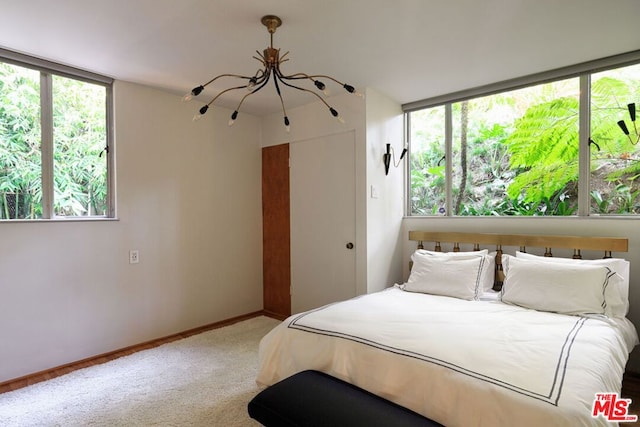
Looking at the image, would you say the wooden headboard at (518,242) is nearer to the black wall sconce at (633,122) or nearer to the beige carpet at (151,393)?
the black wall sconce at (633,122)

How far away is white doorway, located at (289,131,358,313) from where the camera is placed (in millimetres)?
3287

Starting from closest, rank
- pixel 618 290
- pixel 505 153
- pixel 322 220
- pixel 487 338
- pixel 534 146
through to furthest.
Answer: pixel 487 338 → pixel 618 290 → pixel 534 146 → pixel 505 153 → pixel 322 220

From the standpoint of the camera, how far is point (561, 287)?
2.26 metres

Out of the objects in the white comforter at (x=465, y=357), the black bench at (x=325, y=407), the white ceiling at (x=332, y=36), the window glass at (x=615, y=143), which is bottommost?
the black bench at (x=325, y=407)

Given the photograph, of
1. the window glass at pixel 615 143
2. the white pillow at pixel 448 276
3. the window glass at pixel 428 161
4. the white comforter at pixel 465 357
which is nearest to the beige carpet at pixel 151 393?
the white comforter at pixel 465 357

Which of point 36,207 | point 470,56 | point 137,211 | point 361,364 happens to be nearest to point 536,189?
point 470,56

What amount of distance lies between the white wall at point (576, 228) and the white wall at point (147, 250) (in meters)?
2.18

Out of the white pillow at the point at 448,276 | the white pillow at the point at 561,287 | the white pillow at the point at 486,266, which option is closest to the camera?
the white pillow at the point at 561,287

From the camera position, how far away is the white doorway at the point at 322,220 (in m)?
3.29

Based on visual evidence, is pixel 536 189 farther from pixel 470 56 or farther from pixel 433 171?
pixel 470 56

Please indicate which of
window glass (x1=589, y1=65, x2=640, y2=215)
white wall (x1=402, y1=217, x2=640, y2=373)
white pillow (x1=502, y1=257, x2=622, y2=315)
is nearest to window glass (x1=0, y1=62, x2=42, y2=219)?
white wall (x1=402, y1=217, x2=640, y2=373)

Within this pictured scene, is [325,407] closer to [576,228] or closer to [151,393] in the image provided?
[151,393]

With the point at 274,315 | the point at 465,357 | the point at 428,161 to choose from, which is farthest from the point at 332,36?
the point at 274,315

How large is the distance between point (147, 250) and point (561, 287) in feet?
11.0
